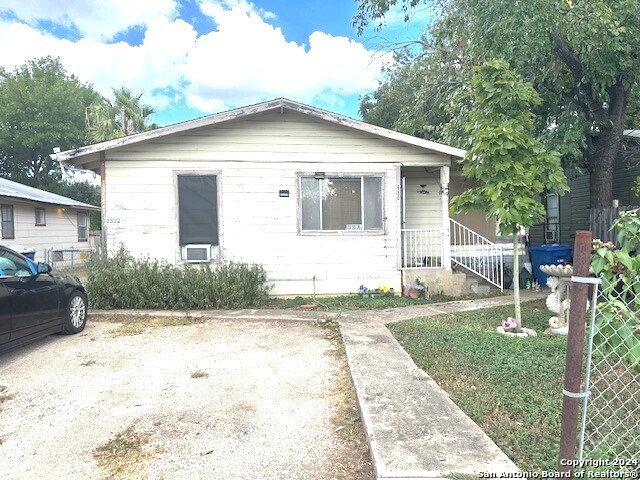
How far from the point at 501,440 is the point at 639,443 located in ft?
2.87

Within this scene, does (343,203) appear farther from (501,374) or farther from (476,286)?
(501,374)

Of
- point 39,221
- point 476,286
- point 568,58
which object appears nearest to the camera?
point 568,58

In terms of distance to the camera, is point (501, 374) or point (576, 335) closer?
point (576, 335)

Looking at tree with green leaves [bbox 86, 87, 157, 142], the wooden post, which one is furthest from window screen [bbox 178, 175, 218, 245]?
tree with green leaves [bbox 86, 87, 157, 142]

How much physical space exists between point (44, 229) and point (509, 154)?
19.1 m

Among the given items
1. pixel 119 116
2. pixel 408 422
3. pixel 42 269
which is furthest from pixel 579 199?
pixel 119 116

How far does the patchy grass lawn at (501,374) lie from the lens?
275 centimetres

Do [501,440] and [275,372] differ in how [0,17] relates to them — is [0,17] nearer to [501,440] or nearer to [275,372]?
[275,372]

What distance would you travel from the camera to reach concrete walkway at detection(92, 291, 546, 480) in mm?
2350

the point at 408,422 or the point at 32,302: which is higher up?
the point at 32,302

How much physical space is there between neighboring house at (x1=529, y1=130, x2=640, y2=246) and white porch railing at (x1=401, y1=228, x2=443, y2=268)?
11.4 ft

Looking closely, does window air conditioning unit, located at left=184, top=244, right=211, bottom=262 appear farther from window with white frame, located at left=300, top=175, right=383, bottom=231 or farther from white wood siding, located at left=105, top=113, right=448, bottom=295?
window with white frame, located at left=300, top=175, right=383, bottom=231

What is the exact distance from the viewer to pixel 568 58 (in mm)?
7910

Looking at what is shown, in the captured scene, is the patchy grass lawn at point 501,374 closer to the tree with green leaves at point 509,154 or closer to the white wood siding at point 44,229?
the tree with green leaves at point 509,154
